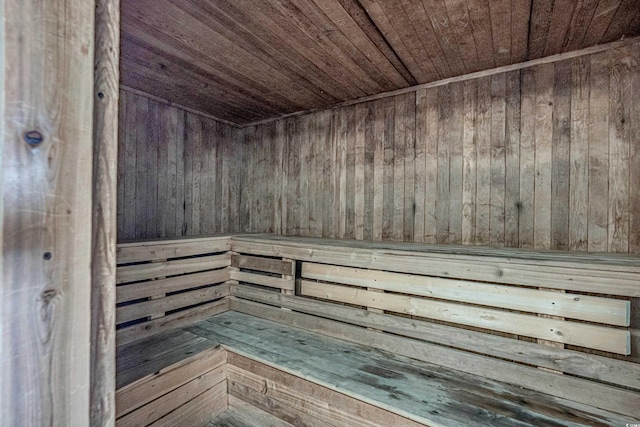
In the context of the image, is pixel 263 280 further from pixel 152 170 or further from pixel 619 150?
pixel 619 150

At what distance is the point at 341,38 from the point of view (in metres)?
1.90

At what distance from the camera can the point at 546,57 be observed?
2.10m

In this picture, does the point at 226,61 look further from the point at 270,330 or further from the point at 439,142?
the point at 270,330

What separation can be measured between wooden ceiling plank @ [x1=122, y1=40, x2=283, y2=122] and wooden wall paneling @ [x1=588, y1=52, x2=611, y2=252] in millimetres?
2588

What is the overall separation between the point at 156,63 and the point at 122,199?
1219 millimetres

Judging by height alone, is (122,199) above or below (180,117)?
below

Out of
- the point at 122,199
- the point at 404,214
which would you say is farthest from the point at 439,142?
the point at 122,199

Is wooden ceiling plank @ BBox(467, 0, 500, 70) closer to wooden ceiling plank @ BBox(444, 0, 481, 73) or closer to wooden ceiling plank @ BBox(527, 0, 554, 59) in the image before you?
wooden ceiling plank @ BBox(444, 0, 481, 73)

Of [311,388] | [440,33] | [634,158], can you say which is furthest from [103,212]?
[634,158]

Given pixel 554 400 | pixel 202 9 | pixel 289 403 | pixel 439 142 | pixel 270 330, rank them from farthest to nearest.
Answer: pixel 439 142
pixel 270 330
pixel 289 403
pixel 202 9
pixel 554 400

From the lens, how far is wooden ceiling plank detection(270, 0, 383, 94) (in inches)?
64.7

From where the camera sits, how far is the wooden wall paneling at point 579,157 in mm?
2006

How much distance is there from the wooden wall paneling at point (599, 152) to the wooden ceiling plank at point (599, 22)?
161 mm

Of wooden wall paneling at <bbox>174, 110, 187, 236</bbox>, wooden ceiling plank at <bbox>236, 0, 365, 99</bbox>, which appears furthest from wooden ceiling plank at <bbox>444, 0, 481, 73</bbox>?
wooden wall paneling at <bbox>174, 110, 187, 236</bbox>
